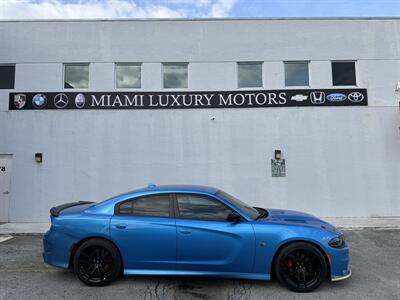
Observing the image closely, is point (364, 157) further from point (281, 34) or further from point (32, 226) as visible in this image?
point (32, 226)

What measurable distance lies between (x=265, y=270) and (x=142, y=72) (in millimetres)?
8054

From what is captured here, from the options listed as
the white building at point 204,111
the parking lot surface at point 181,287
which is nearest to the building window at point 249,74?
the white building at point 204,111

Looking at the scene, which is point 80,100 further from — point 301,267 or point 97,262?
point 301,267

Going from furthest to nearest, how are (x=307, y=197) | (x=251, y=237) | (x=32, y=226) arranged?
1. (x=307, y=197)
2. (x=32, y=226)
3. (x=251, y=237)

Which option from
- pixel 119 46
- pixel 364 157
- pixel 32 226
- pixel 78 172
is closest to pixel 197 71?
pixel 119 46

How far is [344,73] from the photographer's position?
35.8 feet

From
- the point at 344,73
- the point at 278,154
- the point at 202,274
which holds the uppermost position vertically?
the point at 344,73

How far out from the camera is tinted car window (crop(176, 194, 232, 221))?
477 centimetres

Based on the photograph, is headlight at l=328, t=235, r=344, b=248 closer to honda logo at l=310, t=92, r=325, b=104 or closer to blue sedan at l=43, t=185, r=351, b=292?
blue sedan at l=43, t=185, r=351, b=292

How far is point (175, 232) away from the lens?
15.3ft

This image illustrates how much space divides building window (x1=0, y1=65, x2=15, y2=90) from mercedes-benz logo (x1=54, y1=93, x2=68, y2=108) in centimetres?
157

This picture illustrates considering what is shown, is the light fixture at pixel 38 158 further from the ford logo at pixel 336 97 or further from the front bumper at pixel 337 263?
the ford logo at pixel 336 97

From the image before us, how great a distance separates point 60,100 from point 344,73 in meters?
9.37

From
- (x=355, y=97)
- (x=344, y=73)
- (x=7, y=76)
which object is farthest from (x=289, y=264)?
(x=7, y=76)
